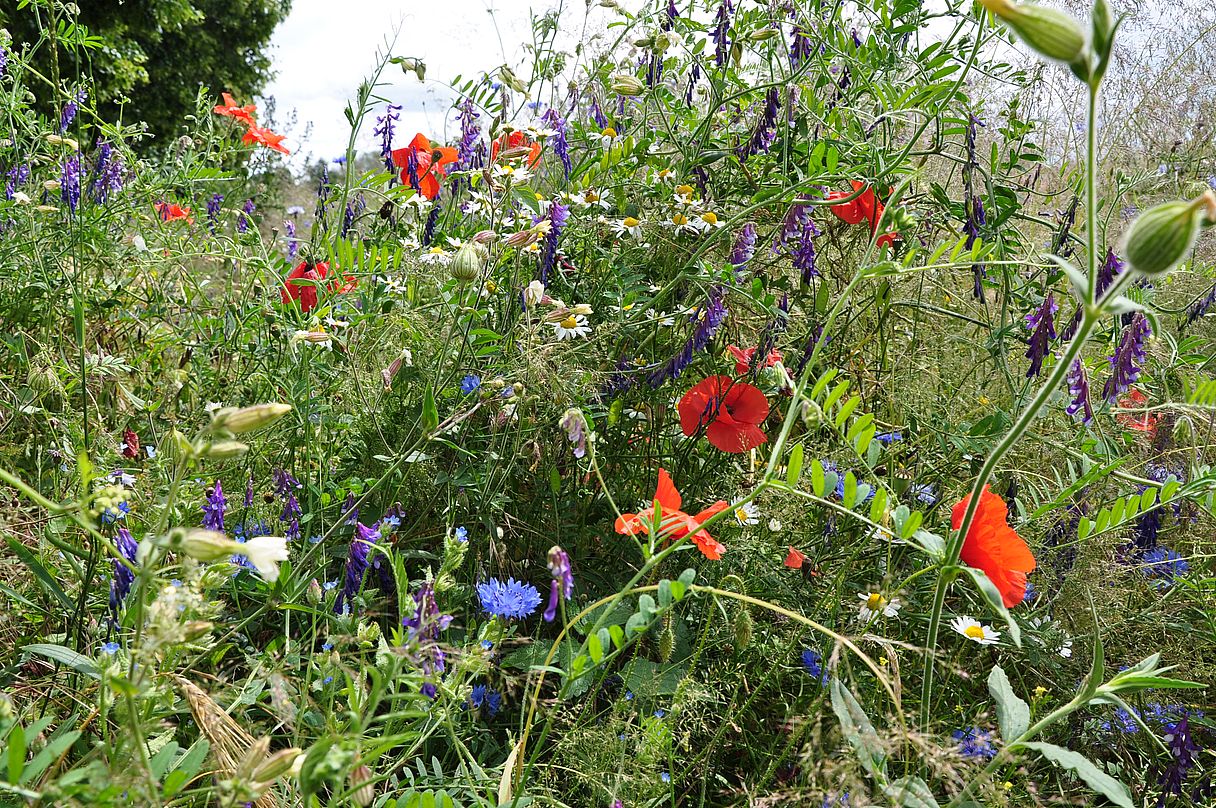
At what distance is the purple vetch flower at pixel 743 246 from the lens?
5.09 feet

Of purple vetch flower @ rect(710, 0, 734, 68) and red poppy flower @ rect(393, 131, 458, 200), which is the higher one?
purple vetch flower @ rect(710, 0, 734, 68)

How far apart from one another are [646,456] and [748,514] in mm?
232

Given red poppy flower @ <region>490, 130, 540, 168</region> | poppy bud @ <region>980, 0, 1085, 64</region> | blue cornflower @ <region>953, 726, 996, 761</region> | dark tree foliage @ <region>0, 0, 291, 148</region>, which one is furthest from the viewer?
dark tree foliage @ <region>0, 0, 291, 148</region>

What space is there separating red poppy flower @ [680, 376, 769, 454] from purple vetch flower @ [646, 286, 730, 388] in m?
0.06

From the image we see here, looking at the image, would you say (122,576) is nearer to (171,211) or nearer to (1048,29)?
(1048,29)

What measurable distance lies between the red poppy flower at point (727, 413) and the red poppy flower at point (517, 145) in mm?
574

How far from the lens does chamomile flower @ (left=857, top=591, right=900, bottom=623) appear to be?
113cm

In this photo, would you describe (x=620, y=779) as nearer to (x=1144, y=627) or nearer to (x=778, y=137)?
(x=1144, y=627)

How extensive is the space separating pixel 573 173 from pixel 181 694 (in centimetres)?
112

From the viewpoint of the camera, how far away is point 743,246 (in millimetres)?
1556

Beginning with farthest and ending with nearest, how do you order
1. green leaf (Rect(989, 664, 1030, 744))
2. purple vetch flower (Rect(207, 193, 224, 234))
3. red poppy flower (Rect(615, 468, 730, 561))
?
purple vetch flower (Rect(207, 193, 224, 234)), red poppy flower (Rect(615, 468, 730, 561)), green leaf (Rect(989, 664, 1030, 744))

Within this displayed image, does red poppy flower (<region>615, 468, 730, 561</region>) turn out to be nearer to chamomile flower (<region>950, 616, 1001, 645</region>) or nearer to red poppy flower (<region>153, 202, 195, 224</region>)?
chamomile flower (<region>950, 616, 1001, 645</region>)

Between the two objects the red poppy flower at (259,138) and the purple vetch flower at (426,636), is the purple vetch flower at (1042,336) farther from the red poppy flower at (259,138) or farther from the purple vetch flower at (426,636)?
the red poppy flower at (259,138)

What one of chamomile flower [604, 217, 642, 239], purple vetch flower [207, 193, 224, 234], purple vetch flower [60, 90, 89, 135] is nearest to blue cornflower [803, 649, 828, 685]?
chamomile flower [604, 217, 642, 239]
